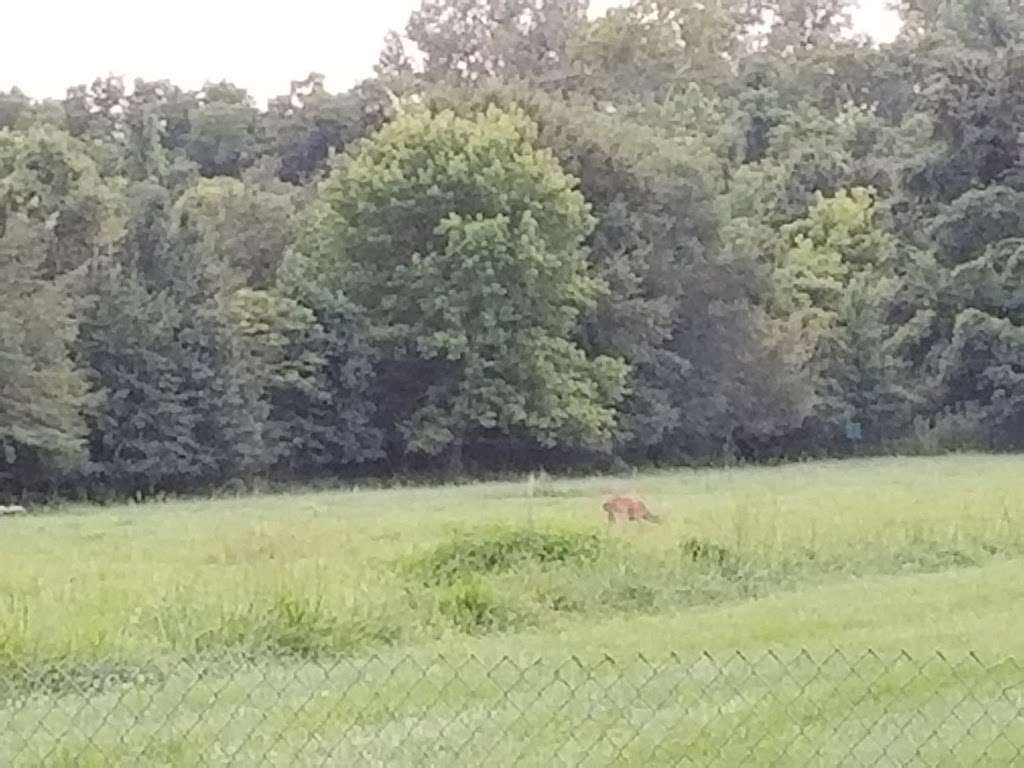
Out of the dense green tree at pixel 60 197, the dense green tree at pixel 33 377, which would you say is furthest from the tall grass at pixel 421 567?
the dense green tree at pixel 60 197

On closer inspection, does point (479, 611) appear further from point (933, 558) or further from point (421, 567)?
point (933, 558)

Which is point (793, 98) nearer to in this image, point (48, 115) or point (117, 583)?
point (48, 115)

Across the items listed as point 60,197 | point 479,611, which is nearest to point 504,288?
point 60,197

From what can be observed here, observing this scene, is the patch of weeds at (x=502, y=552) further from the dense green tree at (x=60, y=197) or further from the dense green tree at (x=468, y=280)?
the dense green tree at (x=468, y=280)

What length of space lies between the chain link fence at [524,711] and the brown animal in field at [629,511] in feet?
32.5

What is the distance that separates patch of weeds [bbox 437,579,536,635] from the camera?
46.1 feet

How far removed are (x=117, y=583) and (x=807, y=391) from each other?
34761mm

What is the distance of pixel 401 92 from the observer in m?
59.2

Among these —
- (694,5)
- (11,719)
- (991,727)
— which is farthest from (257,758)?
(694,5)

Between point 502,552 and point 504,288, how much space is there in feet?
91.6

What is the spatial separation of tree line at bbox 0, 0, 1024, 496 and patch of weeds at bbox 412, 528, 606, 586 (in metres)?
21.1

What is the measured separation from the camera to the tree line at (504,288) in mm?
39875

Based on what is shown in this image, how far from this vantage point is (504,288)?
145ft

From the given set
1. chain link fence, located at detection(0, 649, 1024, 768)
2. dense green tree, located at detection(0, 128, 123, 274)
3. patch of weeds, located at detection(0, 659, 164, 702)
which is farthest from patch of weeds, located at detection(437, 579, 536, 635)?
dense green tree, located at detection(0, 128, 123, 274)
